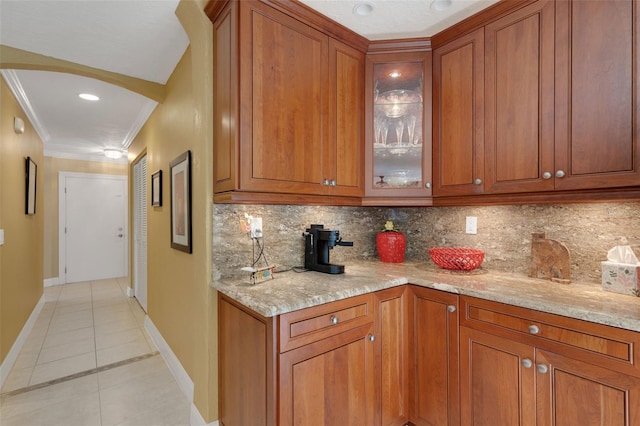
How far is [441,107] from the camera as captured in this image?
2.02 meters

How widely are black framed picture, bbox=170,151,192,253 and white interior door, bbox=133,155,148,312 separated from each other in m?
1.66

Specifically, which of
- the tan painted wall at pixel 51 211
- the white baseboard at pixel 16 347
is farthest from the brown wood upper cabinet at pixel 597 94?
the tan painted wall at pixel 51 211

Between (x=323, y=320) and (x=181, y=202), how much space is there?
4.82 feet

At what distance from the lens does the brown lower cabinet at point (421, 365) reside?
3.92 ft

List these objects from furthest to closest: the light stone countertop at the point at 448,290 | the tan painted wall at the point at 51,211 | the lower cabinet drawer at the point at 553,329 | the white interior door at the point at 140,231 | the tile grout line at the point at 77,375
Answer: the tan painted wall at the point at 51,211, the white interior door at the point at 140,231, the tile grout line at the point at 77,375, the light stone countertop at the point at 448,290, the lower cabinet drawer at the point at 553,329

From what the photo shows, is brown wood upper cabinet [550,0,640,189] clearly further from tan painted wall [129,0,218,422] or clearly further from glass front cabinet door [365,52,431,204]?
tan painted wall [129,0,218,422]

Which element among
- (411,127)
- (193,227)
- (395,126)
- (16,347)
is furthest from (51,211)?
(411,127)

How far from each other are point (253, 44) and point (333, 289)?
4.31 ft

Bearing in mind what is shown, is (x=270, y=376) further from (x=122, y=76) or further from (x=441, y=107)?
(x=122, y=76)

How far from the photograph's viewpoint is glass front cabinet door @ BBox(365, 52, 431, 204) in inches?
82.4

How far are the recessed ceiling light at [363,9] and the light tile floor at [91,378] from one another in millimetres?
2844

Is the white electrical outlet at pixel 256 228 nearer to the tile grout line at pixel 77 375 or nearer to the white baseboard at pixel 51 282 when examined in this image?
the tile grout line at pixel 77 375

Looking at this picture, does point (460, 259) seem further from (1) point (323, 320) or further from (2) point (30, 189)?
(2) point (30, 189)

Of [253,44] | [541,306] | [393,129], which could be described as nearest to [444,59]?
[393,129]
